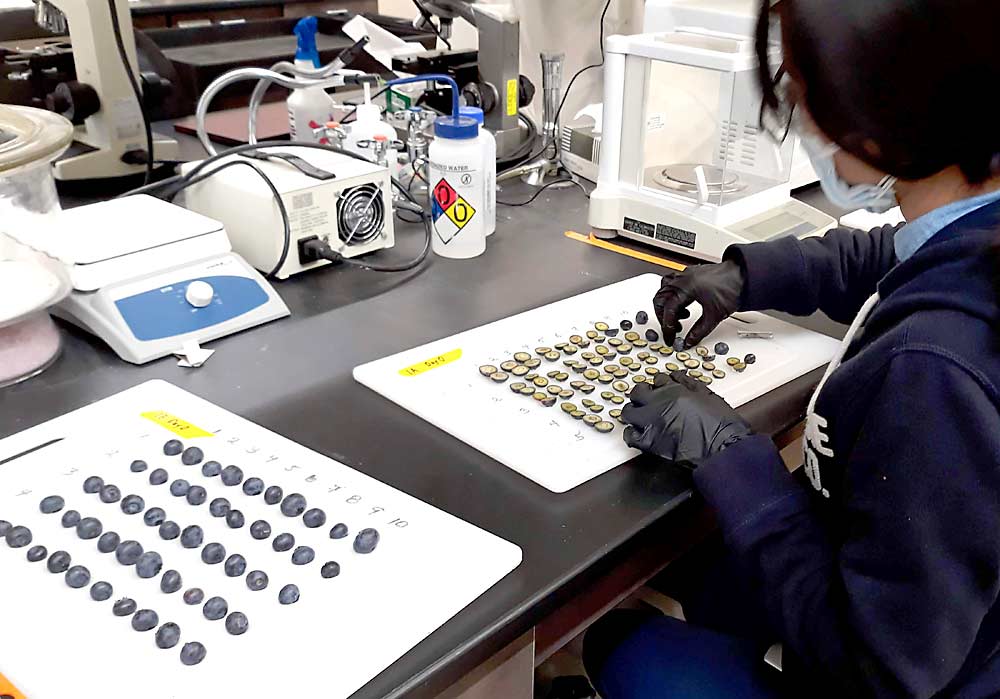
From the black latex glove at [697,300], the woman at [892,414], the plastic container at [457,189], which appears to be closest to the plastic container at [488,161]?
the plastic container at [457,189]

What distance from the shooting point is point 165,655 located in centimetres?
53

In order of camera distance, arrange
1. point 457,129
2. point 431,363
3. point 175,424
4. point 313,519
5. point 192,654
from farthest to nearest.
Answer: point 457,129 → point 431,363 → point 175,424 → point 313,519 → point 192,654

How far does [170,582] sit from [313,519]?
4.0 inches

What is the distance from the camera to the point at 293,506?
64 cm

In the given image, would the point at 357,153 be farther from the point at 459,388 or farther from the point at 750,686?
the point at 750,686

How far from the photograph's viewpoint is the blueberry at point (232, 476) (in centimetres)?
67

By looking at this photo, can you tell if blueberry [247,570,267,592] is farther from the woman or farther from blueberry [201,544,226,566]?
the woman

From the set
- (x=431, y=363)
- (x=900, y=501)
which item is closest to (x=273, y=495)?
(x=431, y=363)

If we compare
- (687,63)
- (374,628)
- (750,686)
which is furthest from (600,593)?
(687,63)

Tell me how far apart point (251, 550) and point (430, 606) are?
133 mm

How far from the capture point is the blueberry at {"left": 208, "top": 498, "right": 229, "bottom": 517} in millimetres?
632

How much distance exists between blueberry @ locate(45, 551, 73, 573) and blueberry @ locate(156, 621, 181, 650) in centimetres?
10

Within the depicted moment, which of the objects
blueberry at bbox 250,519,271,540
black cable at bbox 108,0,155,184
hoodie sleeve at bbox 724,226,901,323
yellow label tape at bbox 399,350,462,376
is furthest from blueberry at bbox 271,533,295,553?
black cable at bbox 108,0,155,184

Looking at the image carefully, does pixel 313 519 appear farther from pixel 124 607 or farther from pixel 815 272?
pixel 815 272
